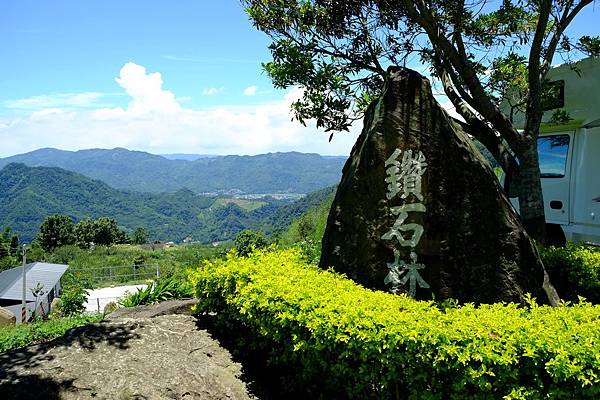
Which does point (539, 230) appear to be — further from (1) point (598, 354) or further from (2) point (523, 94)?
(1) point (598, 354)

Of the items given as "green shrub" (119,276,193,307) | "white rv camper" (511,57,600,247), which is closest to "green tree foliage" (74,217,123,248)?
"green shrub" (119,276,193,307)

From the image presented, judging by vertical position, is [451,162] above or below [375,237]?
above

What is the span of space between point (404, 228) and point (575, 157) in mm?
4923

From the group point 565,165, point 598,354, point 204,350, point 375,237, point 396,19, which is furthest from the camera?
point 565,165

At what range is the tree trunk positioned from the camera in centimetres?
655

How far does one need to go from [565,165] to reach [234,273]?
20.9 feet

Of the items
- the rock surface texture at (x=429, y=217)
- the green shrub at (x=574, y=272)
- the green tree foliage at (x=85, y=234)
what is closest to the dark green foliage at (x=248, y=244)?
the rock surface texture at (x=429, y=217)

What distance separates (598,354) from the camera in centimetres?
315

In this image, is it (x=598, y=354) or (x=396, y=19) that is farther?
(x=396, y=19)

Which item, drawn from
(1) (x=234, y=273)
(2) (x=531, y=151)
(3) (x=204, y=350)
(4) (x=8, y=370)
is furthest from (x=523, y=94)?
(4) (x=8, y=370)

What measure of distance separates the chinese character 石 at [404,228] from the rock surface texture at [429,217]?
10mm

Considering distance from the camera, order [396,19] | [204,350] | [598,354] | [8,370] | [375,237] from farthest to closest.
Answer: [396,19] → [375,237] → [204,350] → [8,370] → [598,354]

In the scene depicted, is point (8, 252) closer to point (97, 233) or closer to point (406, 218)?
point (97, 233)

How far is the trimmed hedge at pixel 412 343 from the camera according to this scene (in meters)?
3.20
